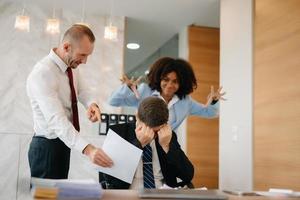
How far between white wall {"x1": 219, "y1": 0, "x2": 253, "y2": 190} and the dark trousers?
1.68 metres

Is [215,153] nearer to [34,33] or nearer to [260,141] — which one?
[260,141]

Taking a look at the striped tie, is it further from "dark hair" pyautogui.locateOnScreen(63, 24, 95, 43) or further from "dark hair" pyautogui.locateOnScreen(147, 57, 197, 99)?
"dark hair" pyautogui.locateOnScreen(147, 57, 197, 99)

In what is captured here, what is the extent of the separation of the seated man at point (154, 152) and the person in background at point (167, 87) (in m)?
0.67

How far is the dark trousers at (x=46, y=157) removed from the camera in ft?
5.96

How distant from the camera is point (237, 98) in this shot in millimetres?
3342

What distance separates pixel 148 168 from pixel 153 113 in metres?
0.28

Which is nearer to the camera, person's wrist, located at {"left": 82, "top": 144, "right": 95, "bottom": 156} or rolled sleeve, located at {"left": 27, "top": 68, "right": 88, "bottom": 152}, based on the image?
person's wrist, located at {"left": 82, "top": 144, "right": 95, "bottom": 156}

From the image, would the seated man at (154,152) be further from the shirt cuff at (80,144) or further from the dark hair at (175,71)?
the dark hair at (175,71)

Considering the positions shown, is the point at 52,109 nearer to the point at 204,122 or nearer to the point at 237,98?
the point at 237,98

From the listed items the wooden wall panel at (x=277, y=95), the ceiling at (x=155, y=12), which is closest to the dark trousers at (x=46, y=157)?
the wooden wall panel at (x=277, y=95)

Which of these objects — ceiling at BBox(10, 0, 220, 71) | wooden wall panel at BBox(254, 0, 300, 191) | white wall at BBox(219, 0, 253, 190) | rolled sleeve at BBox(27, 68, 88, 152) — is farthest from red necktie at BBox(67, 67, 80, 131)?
ceiling at BBox(10, 0, 220, 71)

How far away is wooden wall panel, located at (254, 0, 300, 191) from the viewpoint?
2.51 m

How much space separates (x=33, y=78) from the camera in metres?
1.77

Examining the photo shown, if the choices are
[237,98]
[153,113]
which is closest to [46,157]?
[153,113]
